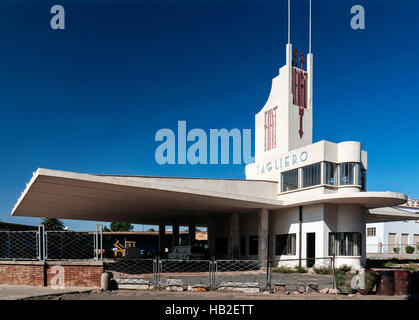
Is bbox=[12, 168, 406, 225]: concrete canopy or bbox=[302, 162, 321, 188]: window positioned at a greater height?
bbox=[302, 162, 321, 188]: window

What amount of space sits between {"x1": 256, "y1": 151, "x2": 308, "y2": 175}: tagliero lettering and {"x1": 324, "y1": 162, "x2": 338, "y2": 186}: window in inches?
73.3

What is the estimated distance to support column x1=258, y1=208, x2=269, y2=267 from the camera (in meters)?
29.7

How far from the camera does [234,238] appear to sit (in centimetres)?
3206

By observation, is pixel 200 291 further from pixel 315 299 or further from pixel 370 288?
pixel 370 288

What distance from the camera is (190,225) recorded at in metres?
41.7

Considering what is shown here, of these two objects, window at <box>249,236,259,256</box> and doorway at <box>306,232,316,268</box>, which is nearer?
doorway at <box>306,232,316,268</box>

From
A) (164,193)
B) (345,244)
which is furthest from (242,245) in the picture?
(164,193)

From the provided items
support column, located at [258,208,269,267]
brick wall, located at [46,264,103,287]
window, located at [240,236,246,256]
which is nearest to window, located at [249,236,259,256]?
window, located at [240,236,246,256]

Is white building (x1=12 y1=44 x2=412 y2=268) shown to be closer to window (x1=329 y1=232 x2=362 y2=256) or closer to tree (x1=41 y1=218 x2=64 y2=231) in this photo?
window (x1=329 y1=232 x2=362 y2=256)

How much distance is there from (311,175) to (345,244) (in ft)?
17.2

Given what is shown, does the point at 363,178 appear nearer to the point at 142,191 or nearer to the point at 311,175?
the point at 311,175

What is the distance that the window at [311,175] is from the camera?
88.8ft
